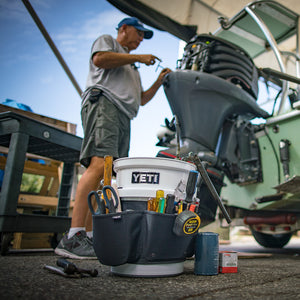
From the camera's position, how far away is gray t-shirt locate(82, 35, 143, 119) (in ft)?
5.47

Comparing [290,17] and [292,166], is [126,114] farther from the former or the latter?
[290,17]

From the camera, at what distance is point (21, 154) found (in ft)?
5.56

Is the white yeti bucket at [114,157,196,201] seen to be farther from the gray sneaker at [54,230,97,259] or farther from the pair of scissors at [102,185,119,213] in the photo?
the gray sneaker at [54,230,97,259]

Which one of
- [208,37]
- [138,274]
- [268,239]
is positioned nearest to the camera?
[138,274]

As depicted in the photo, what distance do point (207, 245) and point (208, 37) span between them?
1721 millimetres

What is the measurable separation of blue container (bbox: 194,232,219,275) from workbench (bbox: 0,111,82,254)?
1.10 meters

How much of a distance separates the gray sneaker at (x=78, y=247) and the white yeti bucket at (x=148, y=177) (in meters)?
0.53

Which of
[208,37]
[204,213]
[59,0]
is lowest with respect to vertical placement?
[204,213]

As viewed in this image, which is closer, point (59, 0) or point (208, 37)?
point (208, 37)

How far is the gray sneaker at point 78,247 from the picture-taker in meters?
1.40

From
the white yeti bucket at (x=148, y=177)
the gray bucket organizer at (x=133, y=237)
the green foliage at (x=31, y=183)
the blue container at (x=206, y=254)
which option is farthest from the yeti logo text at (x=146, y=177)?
the green foliage at (x=31, y=183)

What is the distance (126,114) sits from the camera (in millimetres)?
1710

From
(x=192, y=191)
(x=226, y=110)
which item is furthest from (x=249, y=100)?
(x=192, y=191)

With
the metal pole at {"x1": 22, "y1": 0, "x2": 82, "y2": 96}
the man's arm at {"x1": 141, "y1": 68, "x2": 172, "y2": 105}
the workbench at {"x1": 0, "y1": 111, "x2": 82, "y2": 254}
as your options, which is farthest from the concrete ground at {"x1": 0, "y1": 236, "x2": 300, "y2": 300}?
the metal pole at {"x1": 22, "y1": 0, "x2": 82, "y2": 96}
